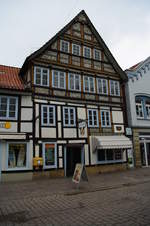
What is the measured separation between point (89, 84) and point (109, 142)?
5.70 meters

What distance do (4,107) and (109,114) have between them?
945 centimetres

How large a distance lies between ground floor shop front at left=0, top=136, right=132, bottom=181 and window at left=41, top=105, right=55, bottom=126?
143 cm

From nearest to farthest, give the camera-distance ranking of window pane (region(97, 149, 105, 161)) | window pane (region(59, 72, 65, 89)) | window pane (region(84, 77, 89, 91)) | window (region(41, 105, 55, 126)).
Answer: window (region(41, 105, 55, 126)) < window pane (region(59, 72, 65, 89)) < window pane (region(97, 149, 105, 161)) < window pane (region(84, 77, 89, 91))

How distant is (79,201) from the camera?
7.29 m

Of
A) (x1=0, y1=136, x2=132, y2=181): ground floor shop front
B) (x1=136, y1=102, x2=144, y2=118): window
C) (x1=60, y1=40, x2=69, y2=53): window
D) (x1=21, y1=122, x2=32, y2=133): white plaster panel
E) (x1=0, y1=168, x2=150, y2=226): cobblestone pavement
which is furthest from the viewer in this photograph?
(x1=136, y1=102, x2=144, y2=118): window

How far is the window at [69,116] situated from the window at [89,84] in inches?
104

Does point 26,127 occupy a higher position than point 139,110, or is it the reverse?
point 139,110

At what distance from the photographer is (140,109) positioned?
19.4 meters

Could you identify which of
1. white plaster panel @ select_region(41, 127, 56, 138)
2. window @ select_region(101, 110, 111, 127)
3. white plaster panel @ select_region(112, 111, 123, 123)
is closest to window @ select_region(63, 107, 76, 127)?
white plaster panel @ select_region(41, 127, 56, 138)

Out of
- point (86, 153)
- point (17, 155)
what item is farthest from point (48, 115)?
point (86, 153)

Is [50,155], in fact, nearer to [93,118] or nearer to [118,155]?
[93,118]

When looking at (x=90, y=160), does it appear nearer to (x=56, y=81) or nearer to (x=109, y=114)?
(x=109, y=114)

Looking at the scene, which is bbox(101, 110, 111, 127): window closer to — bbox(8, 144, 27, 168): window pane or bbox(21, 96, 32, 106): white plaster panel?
bbox(21, 96, 32, 106): white plaster panel

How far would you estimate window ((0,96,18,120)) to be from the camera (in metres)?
12.7
